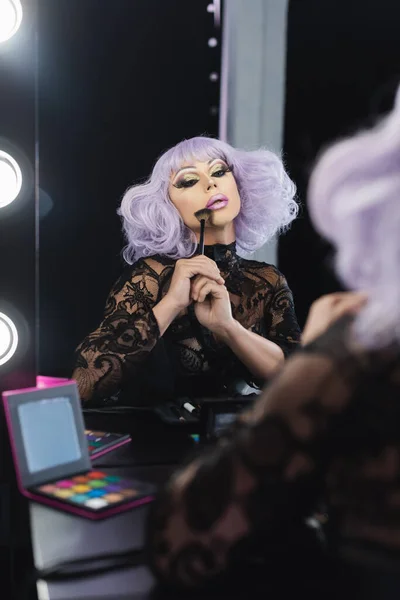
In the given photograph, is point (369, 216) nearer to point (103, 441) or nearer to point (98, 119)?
point (103, 441)

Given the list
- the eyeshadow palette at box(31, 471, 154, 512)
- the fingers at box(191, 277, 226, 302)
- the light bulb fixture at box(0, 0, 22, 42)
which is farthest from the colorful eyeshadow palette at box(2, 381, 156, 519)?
the fingers at box(191, 277, 226, 302)

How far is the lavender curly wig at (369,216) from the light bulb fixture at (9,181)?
495 mm

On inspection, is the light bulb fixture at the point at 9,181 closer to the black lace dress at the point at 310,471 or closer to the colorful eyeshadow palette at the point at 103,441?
the colorful eyeshadow palette at the point at 103,441

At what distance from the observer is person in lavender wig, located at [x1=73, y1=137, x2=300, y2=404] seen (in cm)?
151

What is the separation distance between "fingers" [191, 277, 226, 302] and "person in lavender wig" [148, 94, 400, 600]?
100cm

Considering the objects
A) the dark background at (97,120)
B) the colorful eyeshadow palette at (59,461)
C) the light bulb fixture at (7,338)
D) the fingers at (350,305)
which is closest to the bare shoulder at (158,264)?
the dark background at (97,120)

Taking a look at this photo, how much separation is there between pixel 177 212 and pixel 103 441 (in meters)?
0.79

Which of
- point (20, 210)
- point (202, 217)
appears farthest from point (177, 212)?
point (20, 210)

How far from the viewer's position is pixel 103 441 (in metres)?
0.99

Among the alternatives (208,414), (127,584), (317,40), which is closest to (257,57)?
(317,40)

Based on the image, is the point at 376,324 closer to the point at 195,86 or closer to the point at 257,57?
the point at 195,86

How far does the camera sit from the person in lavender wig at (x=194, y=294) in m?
1.51

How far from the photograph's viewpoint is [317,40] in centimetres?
232

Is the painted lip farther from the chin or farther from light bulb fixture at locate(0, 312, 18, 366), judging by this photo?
light bulb fixture at locate(0, 312, 18, 366)
